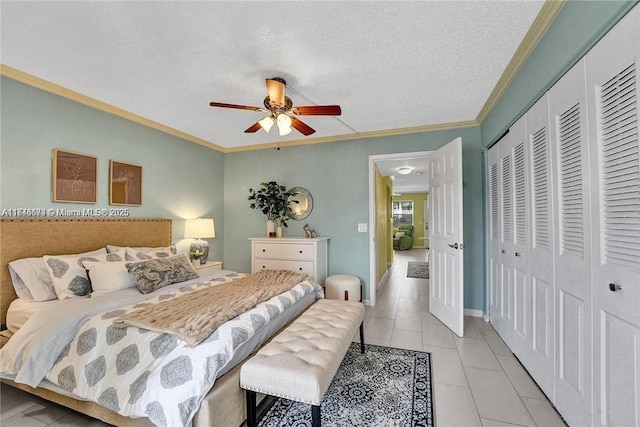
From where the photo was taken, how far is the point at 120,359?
1.50 m

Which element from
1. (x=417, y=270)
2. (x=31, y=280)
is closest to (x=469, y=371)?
(x=31, y=280)

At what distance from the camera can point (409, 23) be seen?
169 centimetres

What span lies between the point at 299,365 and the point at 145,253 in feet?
7.35

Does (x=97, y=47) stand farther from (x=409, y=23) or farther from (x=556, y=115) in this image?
(x=556, y=115)

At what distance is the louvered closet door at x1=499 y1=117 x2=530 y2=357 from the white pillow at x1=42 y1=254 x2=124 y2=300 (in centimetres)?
358

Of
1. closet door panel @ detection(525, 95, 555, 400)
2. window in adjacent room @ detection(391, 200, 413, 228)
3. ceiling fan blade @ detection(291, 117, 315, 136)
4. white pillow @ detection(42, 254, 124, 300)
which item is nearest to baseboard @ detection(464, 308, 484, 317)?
closet door panel @ detection(525, 95, 555, 400)

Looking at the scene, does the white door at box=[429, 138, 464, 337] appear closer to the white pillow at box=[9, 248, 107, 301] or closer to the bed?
the bed

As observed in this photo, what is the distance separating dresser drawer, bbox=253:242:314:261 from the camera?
3809 mm

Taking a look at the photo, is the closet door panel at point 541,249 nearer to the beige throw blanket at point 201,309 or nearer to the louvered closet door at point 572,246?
the louvered closet door at point 572,246

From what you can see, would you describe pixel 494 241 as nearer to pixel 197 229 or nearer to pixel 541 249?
pixel 541 249

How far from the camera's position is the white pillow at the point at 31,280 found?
Result: 2.06m

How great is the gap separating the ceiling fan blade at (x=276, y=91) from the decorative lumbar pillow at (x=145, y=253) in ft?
6.71

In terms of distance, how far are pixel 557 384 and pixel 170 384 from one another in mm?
2261

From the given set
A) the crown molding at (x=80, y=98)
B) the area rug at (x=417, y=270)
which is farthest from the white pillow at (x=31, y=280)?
the area rug at (x=417, y=270)
